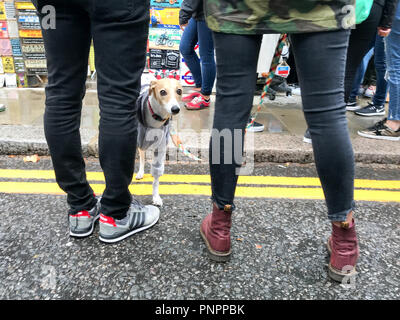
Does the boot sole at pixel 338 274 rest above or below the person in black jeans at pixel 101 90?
below

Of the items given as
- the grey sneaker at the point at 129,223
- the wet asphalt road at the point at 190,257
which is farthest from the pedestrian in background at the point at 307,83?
the grey sneaker at the point at 129,223

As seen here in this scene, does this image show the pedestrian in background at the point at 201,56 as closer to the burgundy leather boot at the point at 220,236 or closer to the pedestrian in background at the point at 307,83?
the pedestrian in background at the point at 307,83

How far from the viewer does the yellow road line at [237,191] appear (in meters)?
2.42

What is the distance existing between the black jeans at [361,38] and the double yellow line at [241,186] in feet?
3.23

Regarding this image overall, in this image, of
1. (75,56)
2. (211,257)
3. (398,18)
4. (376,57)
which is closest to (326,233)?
(211,257)

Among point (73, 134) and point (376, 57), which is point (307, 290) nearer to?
point (73, 134)

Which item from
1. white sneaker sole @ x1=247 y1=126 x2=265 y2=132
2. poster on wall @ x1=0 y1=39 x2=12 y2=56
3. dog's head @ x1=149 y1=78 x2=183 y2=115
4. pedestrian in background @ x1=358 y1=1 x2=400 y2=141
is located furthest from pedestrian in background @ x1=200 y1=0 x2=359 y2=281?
poster on wall @ x1=0 y1=39 x2=12 y2=56

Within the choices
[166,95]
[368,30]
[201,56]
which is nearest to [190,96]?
[201,56]

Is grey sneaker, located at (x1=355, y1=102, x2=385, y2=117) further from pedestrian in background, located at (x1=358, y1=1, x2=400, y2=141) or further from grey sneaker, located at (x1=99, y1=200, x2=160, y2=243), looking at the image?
grey sneaker, located at (x1=99, y1=200, x2=160, y2=243)

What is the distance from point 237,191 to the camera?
99.0 inches

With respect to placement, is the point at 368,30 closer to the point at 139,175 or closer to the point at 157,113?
the point at 157,113

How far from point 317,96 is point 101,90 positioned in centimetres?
95

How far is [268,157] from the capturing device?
10.2 ft
